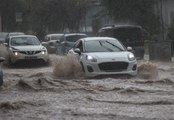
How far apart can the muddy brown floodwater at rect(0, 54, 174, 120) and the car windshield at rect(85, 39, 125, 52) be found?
49.6 inches

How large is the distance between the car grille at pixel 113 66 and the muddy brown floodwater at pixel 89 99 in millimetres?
303

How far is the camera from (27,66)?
2656cm

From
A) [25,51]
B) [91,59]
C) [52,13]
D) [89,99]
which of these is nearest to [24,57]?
[25,51]

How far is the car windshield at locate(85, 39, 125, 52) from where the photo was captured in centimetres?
1917

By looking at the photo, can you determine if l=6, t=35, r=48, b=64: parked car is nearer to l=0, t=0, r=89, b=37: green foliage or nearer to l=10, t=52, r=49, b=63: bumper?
l=10, t=52, r=49, b=63: bumper

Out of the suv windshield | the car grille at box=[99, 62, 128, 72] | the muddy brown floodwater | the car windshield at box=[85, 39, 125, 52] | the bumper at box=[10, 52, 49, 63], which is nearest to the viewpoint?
the muddy brown floodwater

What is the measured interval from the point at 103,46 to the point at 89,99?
636 centimetres

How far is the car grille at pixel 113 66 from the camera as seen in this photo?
17834 mm

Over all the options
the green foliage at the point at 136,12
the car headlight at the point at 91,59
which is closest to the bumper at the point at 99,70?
the car headlight at the point at 91,59

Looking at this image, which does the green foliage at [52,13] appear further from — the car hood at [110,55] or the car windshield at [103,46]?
the car hood at [110,55]

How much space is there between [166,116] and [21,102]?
12.1 feet

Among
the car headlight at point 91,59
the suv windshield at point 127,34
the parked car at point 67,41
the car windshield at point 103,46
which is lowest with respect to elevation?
the parked car at point 67,41

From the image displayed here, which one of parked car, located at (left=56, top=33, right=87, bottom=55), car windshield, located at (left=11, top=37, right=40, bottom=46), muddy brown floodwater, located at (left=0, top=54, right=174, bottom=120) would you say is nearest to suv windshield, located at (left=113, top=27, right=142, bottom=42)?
car windshield, located at (left=11, top=37, right=40, bottom=46)

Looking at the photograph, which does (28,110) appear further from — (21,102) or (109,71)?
(109,71)
